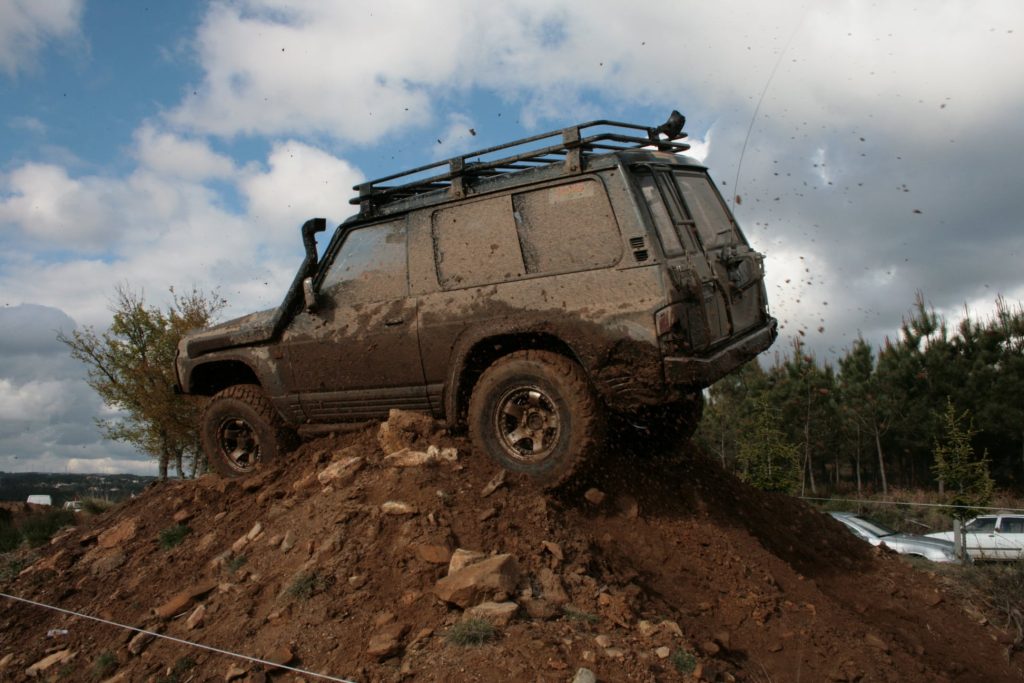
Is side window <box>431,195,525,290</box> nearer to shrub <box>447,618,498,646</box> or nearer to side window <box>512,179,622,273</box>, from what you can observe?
side window <box>512,179,622,273</box>

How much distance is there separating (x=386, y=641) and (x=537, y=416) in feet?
6.30

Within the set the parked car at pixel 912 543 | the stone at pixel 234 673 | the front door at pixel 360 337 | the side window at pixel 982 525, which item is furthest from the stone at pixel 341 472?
the side window at pixel 982 525

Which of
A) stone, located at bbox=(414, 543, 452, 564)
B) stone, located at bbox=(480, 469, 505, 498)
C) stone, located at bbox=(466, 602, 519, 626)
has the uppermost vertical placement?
stone, located at bbox=(480, 469, 505, 498)

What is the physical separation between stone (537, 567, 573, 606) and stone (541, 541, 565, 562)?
12 centimetres

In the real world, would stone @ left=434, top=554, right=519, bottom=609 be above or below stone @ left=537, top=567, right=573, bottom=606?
above

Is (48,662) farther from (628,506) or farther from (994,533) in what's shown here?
(994,533)

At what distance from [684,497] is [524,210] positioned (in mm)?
2333

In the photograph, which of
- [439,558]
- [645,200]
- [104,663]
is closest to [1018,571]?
[645,200]

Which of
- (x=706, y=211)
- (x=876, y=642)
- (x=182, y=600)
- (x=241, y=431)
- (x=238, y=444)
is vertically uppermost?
(x=706, y=211)

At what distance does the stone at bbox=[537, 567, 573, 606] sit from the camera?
467 centimetres

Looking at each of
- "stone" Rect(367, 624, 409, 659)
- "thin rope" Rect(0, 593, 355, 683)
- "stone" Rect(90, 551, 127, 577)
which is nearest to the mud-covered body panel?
"stone" Rect(90, 551, 127, 577)

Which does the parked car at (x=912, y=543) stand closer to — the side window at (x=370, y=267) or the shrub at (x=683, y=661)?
the side window at (x=370, y=267)

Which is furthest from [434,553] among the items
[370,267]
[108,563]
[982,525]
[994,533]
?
[982,525]

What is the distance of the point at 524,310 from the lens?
574 cm
